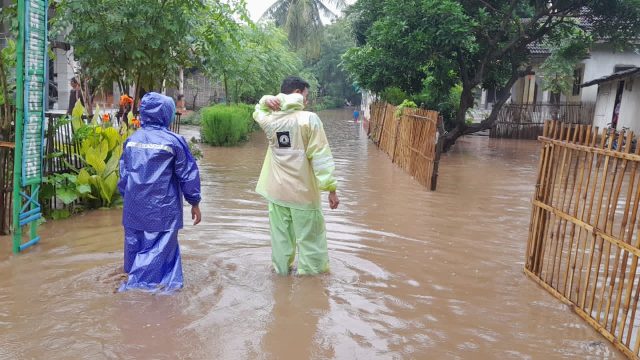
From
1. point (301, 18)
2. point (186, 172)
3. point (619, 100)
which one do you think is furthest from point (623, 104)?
point (301, 18)

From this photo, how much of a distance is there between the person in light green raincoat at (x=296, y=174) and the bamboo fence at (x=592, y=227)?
184 cm

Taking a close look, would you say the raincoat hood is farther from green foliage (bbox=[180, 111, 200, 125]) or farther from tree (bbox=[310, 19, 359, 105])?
tree (bbox=[310, 19, 359, 105])

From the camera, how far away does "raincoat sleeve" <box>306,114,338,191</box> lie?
438cm

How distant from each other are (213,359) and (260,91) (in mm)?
20033

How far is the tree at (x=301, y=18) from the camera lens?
34.0 metres

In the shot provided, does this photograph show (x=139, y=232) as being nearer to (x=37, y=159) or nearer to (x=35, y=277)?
(x=35, y=277)

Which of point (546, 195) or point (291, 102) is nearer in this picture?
point (291, 102)

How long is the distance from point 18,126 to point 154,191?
5.76ft

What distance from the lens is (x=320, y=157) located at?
4418mm

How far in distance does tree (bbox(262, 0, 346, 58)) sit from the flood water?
2864cm

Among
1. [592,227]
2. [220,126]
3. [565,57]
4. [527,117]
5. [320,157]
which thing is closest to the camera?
[592,227]

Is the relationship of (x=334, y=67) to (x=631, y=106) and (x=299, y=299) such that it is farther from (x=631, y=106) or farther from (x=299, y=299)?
(x=299, y=299)

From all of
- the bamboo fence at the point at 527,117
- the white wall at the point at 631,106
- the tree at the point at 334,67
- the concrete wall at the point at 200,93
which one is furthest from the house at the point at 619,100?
the tree at the point at 334,67

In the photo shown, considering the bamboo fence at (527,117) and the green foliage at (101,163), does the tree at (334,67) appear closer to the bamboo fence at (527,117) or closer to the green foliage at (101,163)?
the bamboo fence at (527,117)
